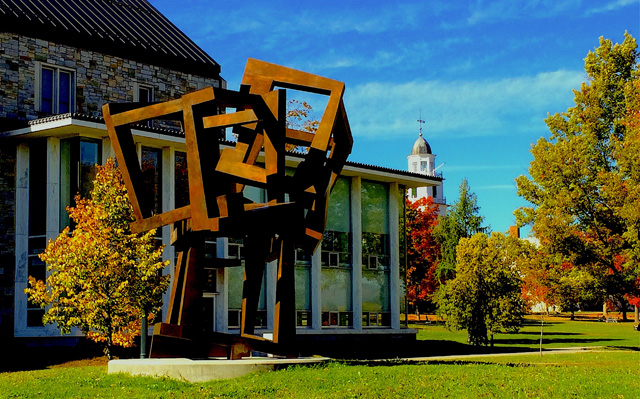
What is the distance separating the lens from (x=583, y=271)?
32.7m

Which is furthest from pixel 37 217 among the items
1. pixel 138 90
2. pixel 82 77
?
pixel 138 90

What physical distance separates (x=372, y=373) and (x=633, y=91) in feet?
70.3

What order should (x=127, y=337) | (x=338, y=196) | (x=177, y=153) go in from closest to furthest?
(x=127, y=337) → (x=177, y=153) → (x=338, y=196)

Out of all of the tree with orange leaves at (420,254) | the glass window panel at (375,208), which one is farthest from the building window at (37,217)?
the tree with orange leaves at (420,254)

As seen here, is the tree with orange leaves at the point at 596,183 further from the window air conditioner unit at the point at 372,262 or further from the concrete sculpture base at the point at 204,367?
the concrete sculpture base at the point at 204,367

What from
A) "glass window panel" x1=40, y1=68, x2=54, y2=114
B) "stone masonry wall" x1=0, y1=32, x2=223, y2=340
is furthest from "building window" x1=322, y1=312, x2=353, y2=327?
"glass window panel" x1=40, y1=68, x2=54, y2=114

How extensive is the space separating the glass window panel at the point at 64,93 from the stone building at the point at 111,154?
43 millimetres

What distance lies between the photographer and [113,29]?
110ft

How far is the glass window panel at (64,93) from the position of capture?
30875mm

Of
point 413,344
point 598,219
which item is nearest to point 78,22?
point 413,344

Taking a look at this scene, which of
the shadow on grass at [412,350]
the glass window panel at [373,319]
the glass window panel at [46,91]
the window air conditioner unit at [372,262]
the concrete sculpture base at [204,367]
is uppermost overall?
the glass window panel at [46,91]

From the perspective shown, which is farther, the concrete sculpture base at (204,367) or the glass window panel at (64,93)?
the glass window panel at (64,93)

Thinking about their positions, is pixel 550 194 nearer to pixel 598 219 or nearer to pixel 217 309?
pixel 598 219

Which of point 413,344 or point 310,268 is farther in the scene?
point 413,344
